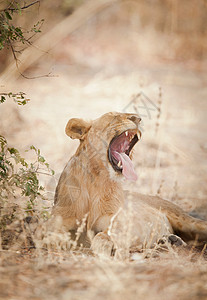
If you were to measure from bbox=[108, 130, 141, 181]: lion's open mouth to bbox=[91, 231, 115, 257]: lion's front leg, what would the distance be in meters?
0.70

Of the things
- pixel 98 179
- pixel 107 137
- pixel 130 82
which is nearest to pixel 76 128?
pixel 107 137

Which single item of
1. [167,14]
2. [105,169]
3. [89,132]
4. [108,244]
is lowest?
[108,244]

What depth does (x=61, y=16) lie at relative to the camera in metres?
7.42

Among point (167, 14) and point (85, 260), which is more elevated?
point (167, 14)

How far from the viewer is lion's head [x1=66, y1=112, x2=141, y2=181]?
422 centimetres

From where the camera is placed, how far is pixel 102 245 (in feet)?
12.0

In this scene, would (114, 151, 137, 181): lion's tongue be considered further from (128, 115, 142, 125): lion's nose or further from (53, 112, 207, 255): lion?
(128, 115, 142, 125): lion's nose

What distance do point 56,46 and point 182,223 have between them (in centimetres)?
441

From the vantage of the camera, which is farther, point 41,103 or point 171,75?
point 171,75

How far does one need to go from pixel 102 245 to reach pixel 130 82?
17.6 ft

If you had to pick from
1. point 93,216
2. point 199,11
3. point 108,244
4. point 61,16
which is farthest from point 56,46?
point 108,244

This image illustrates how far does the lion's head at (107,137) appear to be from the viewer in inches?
166

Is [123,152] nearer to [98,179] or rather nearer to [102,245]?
[98,179]

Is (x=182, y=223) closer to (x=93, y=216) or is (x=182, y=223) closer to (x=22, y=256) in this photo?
(x=93, y=216)
